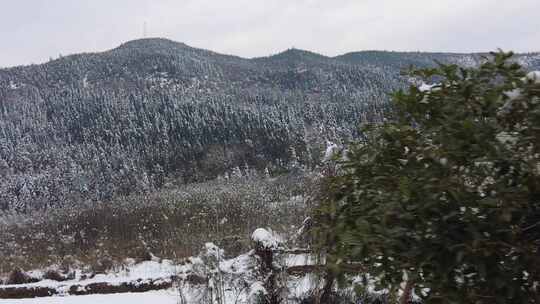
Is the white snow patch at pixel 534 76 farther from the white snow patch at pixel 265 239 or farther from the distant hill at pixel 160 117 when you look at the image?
the distant hill at pixel 160 117

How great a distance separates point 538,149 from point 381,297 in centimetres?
826

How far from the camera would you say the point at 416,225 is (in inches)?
72.7

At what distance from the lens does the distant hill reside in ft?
269

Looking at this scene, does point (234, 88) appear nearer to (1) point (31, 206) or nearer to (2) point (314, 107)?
(2) point (314, 107)

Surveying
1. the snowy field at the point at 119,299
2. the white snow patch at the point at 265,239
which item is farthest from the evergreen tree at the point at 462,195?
the snowy field at the point at 119,299

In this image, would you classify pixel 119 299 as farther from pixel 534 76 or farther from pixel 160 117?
pixel 160 117

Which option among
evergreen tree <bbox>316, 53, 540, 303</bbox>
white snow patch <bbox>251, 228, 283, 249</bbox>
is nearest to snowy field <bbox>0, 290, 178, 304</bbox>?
white snow patch <bbox>251, 228, 283, 249</bbox>

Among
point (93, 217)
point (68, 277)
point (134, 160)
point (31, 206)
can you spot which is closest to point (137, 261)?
point (68, 277)

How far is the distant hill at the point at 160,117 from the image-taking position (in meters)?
81.9

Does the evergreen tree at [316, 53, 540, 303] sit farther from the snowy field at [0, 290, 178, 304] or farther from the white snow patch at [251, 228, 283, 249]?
the snowy field at [0, 290, 178, 304]

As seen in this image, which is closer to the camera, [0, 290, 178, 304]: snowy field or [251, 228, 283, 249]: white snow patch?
[251, 228, 283, 249]: white snow patch

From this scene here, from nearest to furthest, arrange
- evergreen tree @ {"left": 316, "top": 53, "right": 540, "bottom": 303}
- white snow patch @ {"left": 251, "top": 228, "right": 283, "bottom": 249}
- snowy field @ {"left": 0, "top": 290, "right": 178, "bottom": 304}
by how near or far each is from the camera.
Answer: evergreen tree @ {"left": 316, "top": 53, "right": 540, "bottom": 303} → white snow patch @ {"left": 251, "top": 228, "right": 283, "bottom": 249} → snowy field @ {"left": 0, "top": 290, "right": 178, "bottom": 304}

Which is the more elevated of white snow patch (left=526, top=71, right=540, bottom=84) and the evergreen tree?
white snow patch (left=526, top=71, right=540, bottom=84)

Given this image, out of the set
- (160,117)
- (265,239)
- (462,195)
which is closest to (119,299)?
(265,239)
